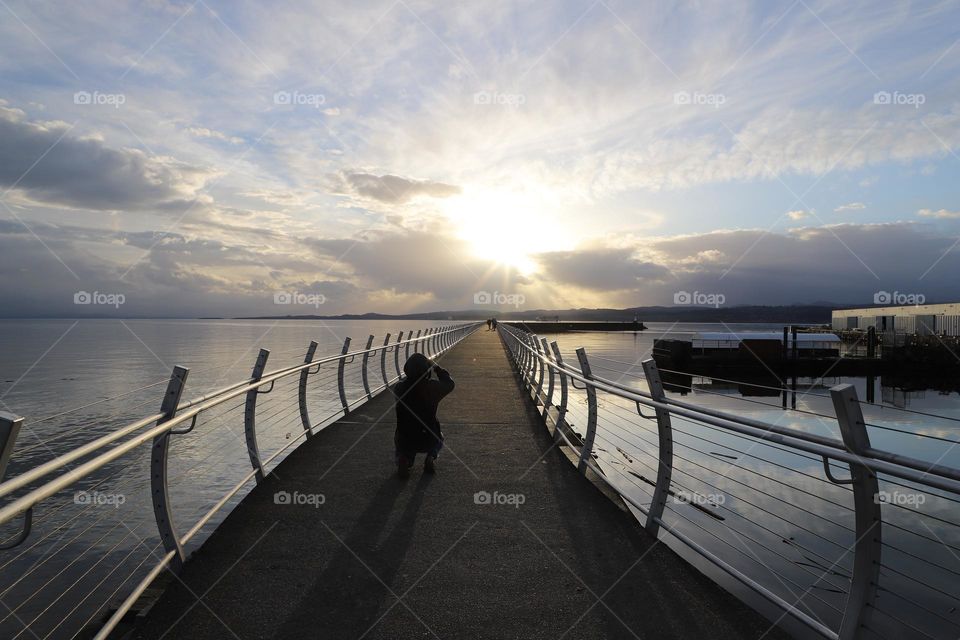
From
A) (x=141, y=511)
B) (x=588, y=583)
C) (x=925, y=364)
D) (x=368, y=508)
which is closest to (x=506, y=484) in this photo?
(x=368, y=508)

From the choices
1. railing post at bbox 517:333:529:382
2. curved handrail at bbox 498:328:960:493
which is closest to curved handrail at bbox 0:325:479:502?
curved handrail at bbox 498:328:960:493

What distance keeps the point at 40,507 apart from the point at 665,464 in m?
9.43

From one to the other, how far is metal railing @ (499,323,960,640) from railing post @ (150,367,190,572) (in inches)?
123

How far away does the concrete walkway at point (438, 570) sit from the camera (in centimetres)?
334

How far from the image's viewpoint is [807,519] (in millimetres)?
8289

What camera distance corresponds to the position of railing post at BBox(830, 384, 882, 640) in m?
2.66

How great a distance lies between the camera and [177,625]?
131 inches

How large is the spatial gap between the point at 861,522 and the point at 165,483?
369 cm

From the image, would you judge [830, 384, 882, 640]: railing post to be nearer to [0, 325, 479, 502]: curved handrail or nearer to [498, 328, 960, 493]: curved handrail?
[498, 328, 960, 493]: curved handrail

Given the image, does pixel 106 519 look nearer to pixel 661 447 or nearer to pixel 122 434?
pixel 122 434

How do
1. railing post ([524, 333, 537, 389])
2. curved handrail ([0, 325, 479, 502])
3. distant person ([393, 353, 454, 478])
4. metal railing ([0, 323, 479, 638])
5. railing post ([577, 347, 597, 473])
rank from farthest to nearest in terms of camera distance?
railing post ([524, 333, 537, 389])
railing post ([577, 347, 597, 473])
distant person ([393, 353, 454, 478])
metal railing ([0, 323, 479, 638])
curved handrail ([0, 325, 479, 502])

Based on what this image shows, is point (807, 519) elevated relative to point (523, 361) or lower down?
lower down

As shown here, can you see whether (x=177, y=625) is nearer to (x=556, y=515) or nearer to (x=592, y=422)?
(x=556, y=515)

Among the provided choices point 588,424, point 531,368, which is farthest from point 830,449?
point 531,368
